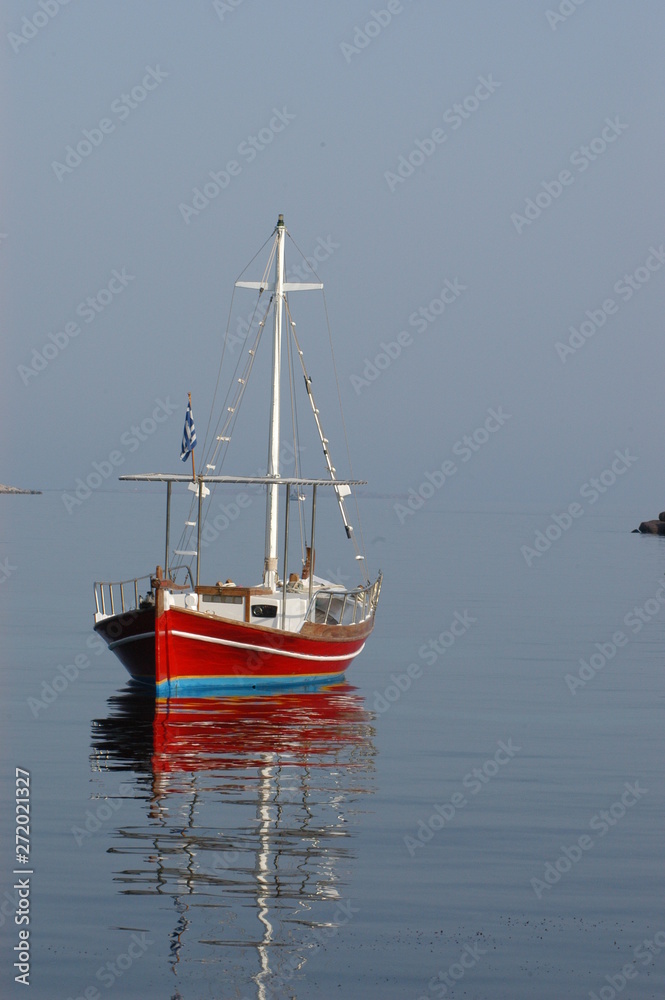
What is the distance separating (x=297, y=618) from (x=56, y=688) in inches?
299

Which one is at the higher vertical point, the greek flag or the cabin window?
the greek flag

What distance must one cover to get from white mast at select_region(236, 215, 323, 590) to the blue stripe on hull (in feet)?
10.8

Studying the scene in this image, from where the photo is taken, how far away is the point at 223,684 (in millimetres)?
40062

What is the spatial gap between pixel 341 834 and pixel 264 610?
59.5 ft

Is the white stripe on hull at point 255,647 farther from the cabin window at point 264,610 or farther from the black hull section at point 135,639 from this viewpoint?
the cabin window at point 264,610

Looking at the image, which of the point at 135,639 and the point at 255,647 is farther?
the point at 255,647

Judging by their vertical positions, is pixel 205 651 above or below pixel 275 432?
below

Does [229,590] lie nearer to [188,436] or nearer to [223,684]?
[223,684]

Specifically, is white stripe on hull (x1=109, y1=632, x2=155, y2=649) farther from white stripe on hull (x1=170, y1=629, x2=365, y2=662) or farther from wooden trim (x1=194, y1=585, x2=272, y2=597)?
wooden trim (x1=194, y1=585, x2=272, y2=597)

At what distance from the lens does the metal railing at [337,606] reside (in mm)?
44406

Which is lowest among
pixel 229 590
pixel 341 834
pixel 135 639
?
pixel 341 834

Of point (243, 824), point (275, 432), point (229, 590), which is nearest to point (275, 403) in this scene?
point (275, 432)

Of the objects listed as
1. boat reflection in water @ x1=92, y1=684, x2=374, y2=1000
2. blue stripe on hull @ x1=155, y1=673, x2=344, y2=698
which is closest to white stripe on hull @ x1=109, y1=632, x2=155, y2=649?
blue stripe on hull @ x1=155, y1=673, x2=344, y2=698

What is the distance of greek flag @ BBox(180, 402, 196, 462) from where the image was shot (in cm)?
4012
